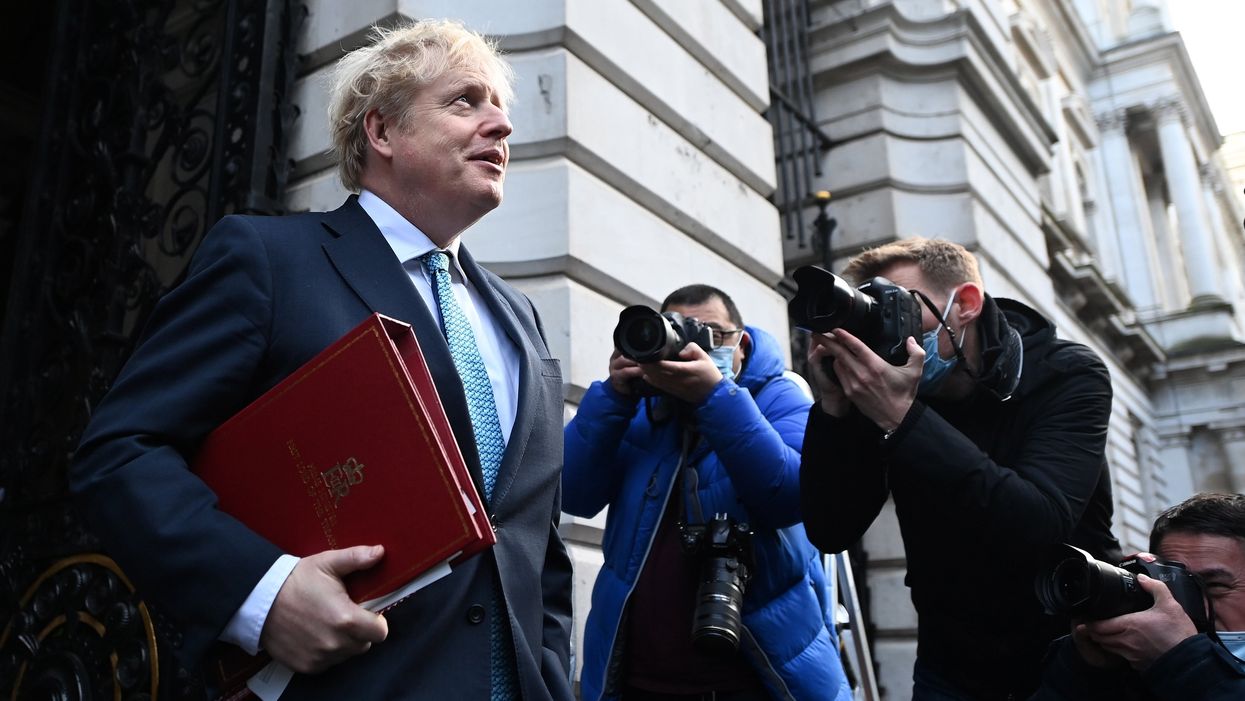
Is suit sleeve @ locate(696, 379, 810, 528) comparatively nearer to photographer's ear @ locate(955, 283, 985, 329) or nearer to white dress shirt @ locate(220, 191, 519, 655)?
photographer's ear @ locate(955, 283, 985, 329)

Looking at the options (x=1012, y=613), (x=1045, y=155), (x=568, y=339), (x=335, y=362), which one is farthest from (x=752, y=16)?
(x=1045, y=155)

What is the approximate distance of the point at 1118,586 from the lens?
6.08 feet

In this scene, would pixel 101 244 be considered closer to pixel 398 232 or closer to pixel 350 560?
pixel 398 232

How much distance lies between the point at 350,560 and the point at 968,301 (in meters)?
1.58

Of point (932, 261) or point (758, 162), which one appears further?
point (758, 162)

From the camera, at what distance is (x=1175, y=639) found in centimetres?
184

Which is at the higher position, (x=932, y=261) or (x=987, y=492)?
(x=932, y=261)

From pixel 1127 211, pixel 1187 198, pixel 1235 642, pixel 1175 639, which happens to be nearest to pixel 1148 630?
pixel 1175 639

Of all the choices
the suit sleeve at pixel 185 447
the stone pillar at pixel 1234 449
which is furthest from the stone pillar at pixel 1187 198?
the suit sleeve at pixel 185 447

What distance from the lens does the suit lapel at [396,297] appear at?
1.71 meters

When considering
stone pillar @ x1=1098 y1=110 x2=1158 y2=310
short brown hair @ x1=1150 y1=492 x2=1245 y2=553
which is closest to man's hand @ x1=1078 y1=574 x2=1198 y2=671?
short brown hair @ x1=1150 y1=492 x2=1245 y2=553

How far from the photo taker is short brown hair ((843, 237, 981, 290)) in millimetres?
2424

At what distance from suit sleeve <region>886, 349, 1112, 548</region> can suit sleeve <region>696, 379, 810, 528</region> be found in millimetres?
607

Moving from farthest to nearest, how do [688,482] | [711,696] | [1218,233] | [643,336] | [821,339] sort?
1. [1218,233]
2. [688,482]
3. [643,336]
4. [711,696]
5. [821,339]
